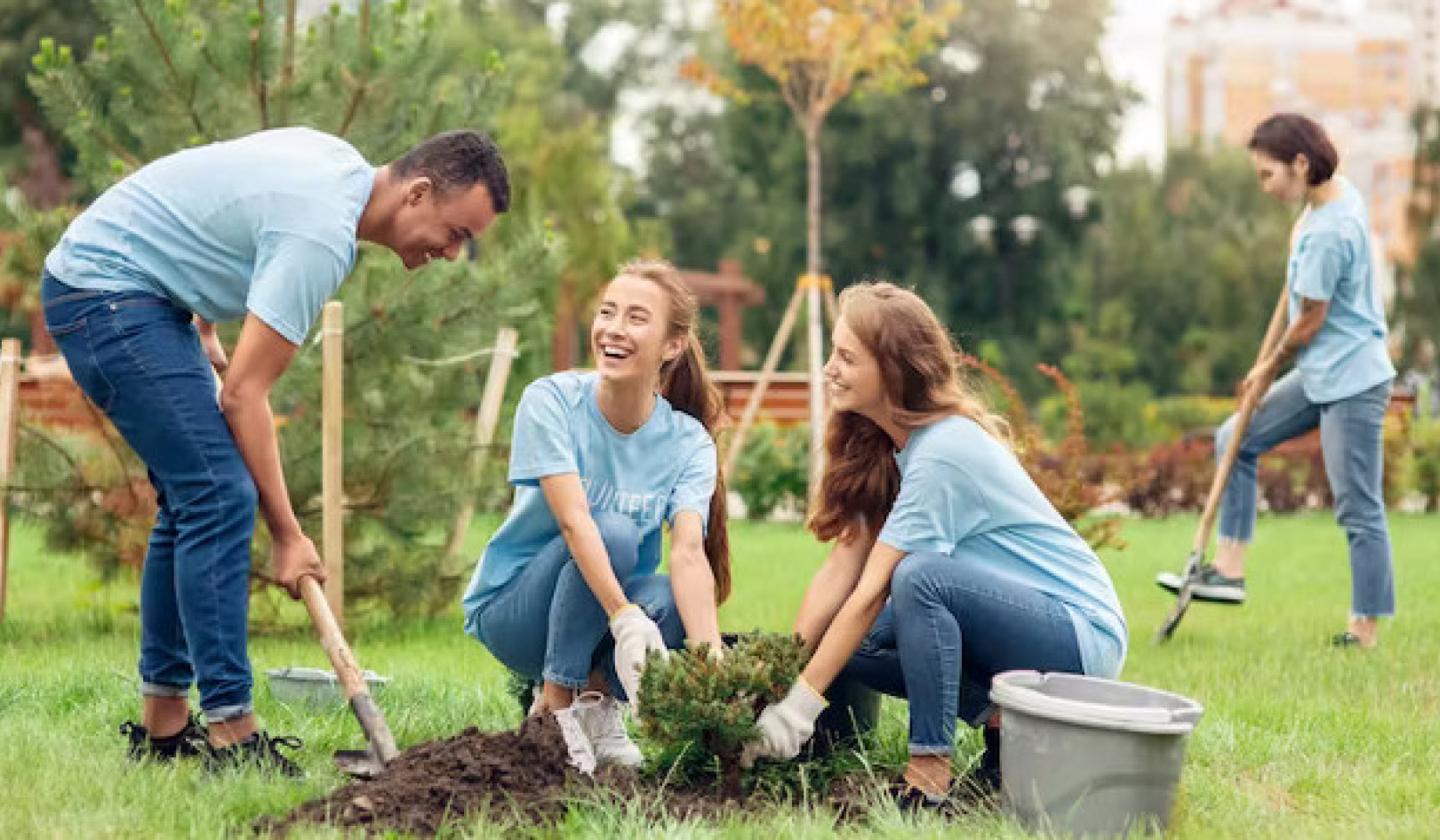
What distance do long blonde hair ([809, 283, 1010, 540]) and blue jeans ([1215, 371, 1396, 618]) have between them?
7.92 feet

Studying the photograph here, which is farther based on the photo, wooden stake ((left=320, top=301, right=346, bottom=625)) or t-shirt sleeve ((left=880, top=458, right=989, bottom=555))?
wooden stake ((left=320, top=301, right=346, bottom=625))

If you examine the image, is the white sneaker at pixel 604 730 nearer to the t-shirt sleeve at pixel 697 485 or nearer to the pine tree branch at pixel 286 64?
the t-shirt sleeve at pixel 697 485

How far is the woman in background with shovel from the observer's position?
5.24m

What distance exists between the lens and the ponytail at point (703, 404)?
360cm

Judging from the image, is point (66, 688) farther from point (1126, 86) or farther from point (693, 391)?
point (1126, 86)

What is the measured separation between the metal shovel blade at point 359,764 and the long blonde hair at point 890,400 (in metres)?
1.03

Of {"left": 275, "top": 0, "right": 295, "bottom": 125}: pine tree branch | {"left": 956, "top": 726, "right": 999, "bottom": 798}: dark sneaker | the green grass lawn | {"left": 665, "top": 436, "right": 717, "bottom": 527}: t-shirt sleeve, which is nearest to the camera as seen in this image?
the green grass lawn

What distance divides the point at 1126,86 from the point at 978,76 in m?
2.66

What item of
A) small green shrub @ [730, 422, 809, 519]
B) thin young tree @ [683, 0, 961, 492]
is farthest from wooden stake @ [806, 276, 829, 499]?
small green shrub @ [730, 422, 809, 519]

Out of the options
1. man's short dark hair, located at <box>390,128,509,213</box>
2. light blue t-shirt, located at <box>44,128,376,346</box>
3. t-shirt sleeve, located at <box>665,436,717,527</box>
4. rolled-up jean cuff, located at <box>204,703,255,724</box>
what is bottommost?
rolled-up jean cuff, located at <box>204,703,255,724</box>

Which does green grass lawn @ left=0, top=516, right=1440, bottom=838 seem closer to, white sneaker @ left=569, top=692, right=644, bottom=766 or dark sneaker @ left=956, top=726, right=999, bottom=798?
dark sneaker @ left=956, top=726, right=999, bottom=798

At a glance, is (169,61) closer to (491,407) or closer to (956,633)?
(491,407)

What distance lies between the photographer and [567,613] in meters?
3.23

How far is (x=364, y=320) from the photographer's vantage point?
→ 5551mm
